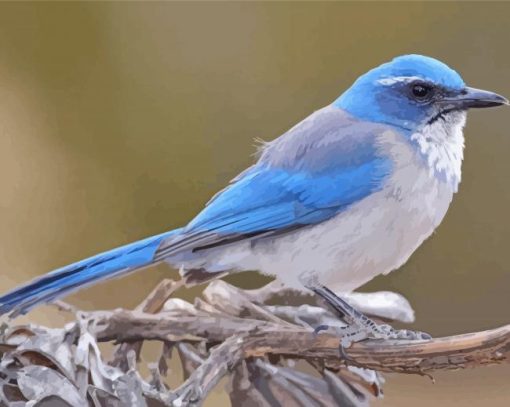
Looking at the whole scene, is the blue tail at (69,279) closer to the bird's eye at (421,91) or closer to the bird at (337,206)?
the bird at (337,206)

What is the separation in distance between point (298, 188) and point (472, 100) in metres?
0.25

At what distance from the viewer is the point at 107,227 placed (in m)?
1.37

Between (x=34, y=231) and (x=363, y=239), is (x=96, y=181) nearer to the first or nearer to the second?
(x=34, y=231)

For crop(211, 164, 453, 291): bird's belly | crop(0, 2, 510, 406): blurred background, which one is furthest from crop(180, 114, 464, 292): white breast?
crop(0, 2, 510, 406): blurred background

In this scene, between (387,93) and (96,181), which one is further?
(96,181)

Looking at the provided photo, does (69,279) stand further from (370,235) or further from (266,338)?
(370,235)

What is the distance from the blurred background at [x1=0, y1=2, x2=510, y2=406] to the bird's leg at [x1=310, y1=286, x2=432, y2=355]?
254 mm

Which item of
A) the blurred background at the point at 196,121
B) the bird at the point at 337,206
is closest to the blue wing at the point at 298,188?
the bird at the point at 337,206

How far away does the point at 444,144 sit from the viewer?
1.08m

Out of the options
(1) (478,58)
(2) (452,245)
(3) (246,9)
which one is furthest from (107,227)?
(1) (478,58)

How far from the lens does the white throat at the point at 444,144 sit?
1.06 metres

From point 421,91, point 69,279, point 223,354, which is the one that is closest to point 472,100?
point 421,91

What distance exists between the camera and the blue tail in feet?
3.38

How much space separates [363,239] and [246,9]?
586mm
